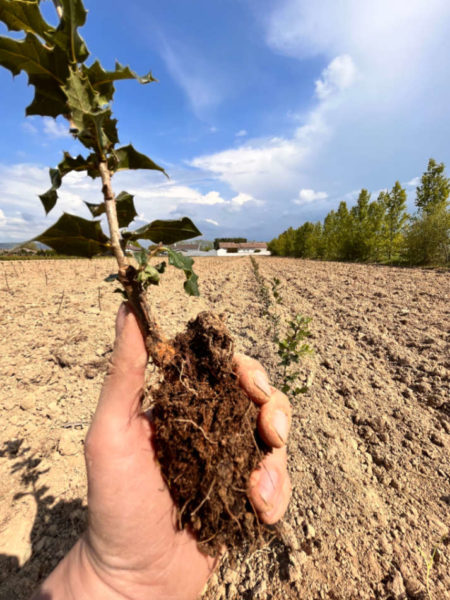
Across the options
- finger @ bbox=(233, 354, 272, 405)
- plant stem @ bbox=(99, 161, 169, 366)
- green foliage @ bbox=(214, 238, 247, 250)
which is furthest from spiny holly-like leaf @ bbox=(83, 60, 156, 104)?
green foliage @ bbox=(214, 238, 247, 250)

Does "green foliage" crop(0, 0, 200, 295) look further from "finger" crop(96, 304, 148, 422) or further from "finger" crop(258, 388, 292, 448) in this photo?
"finger" crop(258, 388, 292, 448)

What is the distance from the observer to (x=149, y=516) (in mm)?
1506

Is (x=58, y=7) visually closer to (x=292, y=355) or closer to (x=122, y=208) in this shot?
(x=122, y=208)

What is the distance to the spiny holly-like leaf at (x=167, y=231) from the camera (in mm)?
1446

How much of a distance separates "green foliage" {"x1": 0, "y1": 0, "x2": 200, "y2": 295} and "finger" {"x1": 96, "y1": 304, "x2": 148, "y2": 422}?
0.91ft

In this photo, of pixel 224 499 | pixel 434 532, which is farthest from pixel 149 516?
pixel 434 532

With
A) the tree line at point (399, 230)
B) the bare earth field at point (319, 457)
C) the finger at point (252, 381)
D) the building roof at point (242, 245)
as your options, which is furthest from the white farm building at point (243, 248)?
the finger at point (252, 381)

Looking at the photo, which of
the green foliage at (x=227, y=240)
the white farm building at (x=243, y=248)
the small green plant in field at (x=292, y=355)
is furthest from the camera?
the green foliage at (x=227, y=240)

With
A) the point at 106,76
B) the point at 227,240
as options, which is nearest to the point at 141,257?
the point at 106,76

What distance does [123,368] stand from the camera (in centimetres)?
141

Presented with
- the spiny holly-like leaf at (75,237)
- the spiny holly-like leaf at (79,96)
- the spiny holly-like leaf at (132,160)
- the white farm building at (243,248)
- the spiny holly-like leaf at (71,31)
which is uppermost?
the spiny holly-like leaf at (71,31)

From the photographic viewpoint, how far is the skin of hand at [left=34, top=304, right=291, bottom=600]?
1.40 m

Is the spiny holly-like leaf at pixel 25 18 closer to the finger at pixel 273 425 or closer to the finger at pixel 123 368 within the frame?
the finger at pixel 123 368

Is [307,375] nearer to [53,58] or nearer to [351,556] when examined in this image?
[351,556]
